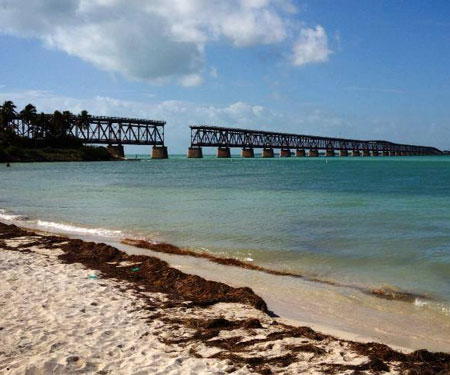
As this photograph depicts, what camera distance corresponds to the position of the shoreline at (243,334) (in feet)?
17.8

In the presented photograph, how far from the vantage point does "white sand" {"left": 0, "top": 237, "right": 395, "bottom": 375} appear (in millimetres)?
5203

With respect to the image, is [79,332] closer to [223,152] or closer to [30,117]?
[30,117]

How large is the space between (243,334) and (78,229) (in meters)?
12.7

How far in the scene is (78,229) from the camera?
57.4 ft

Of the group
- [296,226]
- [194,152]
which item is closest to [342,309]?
[296,226]

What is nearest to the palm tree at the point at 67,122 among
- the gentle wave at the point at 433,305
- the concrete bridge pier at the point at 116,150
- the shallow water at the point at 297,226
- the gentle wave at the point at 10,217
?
the concrete bridge pier at the point at 116,150

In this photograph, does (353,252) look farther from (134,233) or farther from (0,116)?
(0,116)

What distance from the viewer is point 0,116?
348 ft

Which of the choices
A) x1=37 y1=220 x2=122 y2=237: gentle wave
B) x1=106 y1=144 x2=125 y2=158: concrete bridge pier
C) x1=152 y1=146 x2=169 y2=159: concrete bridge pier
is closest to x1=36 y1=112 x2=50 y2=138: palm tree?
x1=106 y1=144 x2=125 y2=158: concrete bridge pier

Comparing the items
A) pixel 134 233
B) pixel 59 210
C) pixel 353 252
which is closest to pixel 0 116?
pixel 59 210

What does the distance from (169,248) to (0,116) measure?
356ft

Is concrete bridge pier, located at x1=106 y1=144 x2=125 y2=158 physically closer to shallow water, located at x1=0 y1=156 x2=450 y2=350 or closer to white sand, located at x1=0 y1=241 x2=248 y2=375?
shallow water, located at x1=0 y1=156 x2=450 y2=350

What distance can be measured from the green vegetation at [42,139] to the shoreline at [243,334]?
10040cm

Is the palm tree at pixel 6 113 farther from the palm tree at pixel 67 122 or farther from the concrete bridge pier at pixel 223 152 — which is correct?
the concrete bridge pier at pixel 223 152
